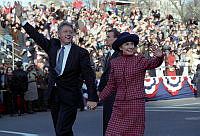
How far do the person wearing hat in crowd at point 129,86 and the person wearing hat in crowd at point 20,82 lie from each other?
36.4 feet

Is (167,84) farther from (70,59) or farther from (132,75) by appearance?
(132,75)

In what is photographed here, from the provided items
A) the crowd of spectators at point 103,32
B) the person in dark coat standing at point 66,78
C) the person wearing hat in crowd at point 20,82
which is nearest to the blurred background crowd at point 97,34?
the crowd of spectators at point 103,32

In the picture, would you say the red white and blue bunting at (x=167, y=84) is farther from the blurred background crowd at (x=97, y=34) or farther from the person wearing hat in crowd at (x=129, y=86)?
the person wearing hat in crowd at (x=129, y=86)

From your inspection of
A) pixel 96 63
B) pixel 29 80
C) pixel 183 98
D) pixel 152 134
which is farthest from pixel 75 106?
pixel 183 98

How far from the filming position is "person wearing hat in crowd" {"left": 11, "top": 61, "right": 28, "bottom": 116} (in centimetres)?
1725

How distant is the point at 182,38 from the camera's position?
30562mm

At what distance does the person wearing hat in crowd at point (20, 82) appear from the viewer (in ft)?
56.6

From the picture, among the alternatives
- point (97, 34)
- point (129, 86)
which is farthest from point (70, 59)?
point (97, 34)

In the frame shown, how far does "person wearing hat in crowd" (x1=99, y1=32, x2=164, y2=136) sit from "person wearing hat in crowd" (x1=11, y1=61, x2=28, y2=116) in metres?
11.1

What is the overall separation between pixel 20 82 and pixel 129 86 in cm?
1131

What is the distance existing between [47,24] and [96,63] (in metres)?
3.37

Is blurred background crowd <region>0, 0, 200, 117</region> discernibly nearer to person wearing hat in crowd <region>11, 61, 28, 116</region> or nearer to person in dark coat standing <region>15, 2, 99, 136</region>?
person wearing hat in crowd <region>11, 61, 28, 116</region>

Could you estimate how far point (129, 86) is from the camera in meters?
6.32

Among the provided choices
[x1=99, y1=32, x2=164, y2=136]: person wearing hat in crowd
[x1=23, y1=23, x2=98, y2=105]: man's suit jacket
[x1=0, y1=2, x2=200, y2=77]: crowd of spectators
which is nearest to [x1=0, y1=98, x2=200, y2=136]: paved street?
[x1=23, y1=23, x2=98, y2=105]: man's suit jacket
